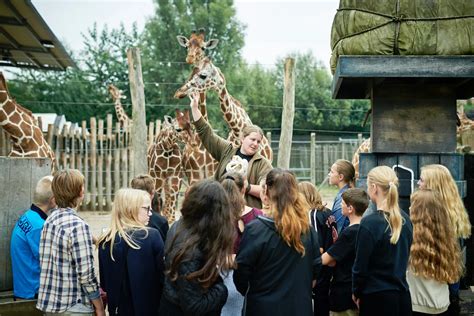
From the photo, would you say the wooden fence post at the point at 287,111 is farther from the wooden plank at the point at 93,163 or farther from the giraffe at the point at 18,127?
the wooden plank at the point at 93,163

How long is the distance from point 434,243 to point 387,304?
61 cm

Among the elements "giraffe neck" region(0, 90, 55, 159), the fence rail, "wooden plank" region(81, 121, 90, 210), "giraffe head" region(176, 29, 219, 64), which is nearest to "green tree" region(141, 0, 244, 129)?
the fence rail

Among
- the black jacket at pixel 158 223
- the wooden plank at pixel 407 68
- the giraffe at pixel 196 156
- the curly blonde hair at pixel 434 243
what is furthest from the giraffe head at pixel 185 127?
the curly blonde hair at pixel 434 243

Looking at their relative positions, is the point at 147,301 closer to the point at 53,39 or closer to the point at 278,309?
the point at 278,309

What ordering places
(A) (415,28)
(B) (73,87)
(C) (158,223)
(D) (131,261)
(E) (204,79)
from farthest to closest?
(B) (73,87)
(E) (204,79)
(C) (158,223)
(A) (415,28)
(D) (131,261)

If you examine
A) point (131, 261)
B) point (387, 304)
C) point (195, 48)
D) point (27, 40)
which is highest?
point (27, 40)

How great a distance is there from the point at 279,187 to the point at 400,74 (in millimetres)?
1512

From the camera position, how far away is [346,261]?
4.25 metres

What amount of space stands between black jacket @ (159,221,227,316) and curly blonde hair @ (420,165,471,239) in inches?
73.0

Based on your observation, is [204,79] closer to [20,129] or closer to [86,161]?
[20,129]

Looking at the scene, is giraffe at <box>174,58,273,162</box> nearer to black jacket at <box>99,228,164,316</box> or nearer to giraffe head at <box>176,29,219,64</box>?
giraffe head at <box>176,29,219,64</box>

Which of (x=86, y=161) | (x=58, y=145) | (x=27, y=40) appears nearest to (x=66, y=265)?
(x=27, y=40)

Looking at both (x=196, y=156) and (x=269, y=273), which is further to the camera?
(x=196, y=156)

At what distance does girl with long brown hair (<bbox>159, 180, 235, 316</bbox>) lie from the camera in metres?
3.28
